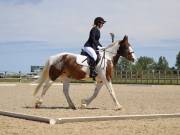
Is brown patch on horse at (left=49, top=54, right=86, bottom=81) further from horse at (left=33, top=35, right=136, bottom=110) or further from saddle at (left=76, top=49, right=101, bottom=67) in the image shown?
saddle at (left=76, top=49, right=101, bottom=67)

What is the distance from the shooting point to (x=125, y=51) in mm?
14727

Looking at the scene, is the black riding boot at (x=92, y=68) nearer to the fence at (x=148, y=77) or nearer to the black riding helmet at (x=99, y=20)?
the black riding helmet at (x=99, y=20)

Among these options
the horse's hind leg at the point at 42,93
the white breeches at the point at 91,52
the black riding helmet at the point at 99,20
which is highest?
the black riding helmet at the point at 99,20

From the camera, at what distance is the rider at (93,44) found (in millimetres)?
14227

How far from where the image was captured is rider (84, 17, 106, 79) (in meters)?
14.2

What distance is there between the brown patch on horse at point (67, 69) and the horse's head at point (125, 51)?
1.24 m

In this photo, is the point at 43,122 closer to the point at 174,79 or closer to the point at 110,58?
Answer: the point at 110,58

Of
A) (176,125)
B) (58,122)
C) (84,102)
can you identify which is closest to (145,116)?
(176,125)

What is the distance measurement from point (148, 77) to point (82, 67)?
32.9 m

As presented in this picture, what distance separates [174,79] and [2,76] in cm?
2184

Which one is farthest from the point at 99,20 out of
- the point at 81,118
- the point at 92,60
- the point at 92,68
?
the point at 81,118

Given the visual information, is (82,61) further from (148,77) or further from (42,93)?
(148,77)

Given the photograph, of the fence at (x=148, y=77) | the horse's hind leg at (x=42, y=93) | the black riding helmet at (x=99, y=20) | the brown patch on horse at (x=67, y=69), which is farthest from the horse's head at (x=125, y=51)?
the fence at (x=148, y=77)

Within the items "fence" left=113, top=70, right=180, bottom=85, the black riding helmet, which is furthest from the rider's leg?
"fence" left=113, top=70, right=180, bottom=85
